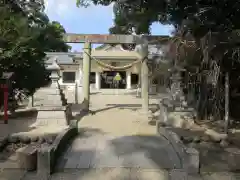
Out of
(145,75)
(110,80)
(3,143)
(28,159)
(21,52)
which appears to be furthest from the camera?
(110,80)

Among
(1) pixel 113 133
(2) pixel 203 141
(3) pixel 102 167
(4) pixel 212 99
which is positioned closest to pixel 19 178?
(3) pixel 102 167

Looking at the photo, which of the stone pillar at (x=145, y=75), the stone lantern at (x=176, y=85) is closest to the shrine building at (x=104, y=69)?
the stone pillar at (x=145, y=75)

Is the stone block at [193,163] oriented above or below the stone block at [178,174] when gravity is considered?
above

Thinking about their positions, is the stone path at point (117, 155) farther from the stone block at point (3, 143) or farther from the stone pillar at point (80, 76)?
the stone pillar at point (80, 76)

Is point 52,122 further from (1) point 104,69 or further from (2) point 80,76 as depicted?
(2) point 80,76

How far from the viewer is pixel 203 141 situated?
290 inches

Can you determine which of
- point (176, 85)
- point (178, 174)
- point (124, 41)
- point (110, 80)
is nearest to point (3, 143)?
point (178, 174)

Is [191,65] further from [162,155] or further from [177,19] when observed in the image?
[162,155]

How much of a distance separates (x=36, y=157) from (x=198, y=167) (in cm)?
289

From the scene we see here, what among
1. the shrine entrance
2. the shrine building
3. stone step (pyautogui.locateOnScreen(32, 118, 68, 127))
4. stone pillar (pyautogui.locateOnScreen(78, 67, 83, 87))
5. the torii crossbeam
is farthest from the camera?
the shrine entrance

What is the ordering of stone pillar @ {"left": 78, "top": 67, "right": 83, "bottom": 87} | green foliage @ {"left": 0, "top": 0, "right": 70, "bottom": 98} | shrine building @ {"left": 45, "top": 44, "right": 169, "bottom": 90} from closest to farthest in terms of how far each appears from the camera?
green foliage @ {"left": 0, "top": 0, "right": 70, "bottom": 98} < shrine building @ {"left": 45, "top": 44, "right": 169, "bottom": 90} < stone pillar @ {"left": 78, "top": 67, "right": 83, "bottom": 87}

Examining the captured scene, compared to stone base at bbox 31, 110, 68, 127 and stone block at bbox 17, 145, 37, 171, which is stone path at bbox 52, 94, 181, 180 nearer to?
stone block at bbox 17, 145, 37, 171

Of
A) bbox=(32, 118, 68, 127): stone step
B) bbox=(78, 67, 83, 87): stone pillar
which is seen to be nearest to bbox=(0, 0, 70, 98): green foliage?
bbox=(32, 118, 68, 127): stone step

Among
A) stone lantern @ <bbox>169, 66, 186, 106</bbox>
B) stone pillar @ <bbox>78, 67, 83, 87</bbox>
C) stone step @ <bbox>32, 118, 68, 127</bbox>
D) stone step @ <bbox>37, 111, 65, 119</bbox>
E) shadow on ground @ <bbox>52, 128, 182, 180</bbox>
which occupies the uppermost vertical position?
stone pillar @ <bbox>78, 67, 83, 87</bbox>
